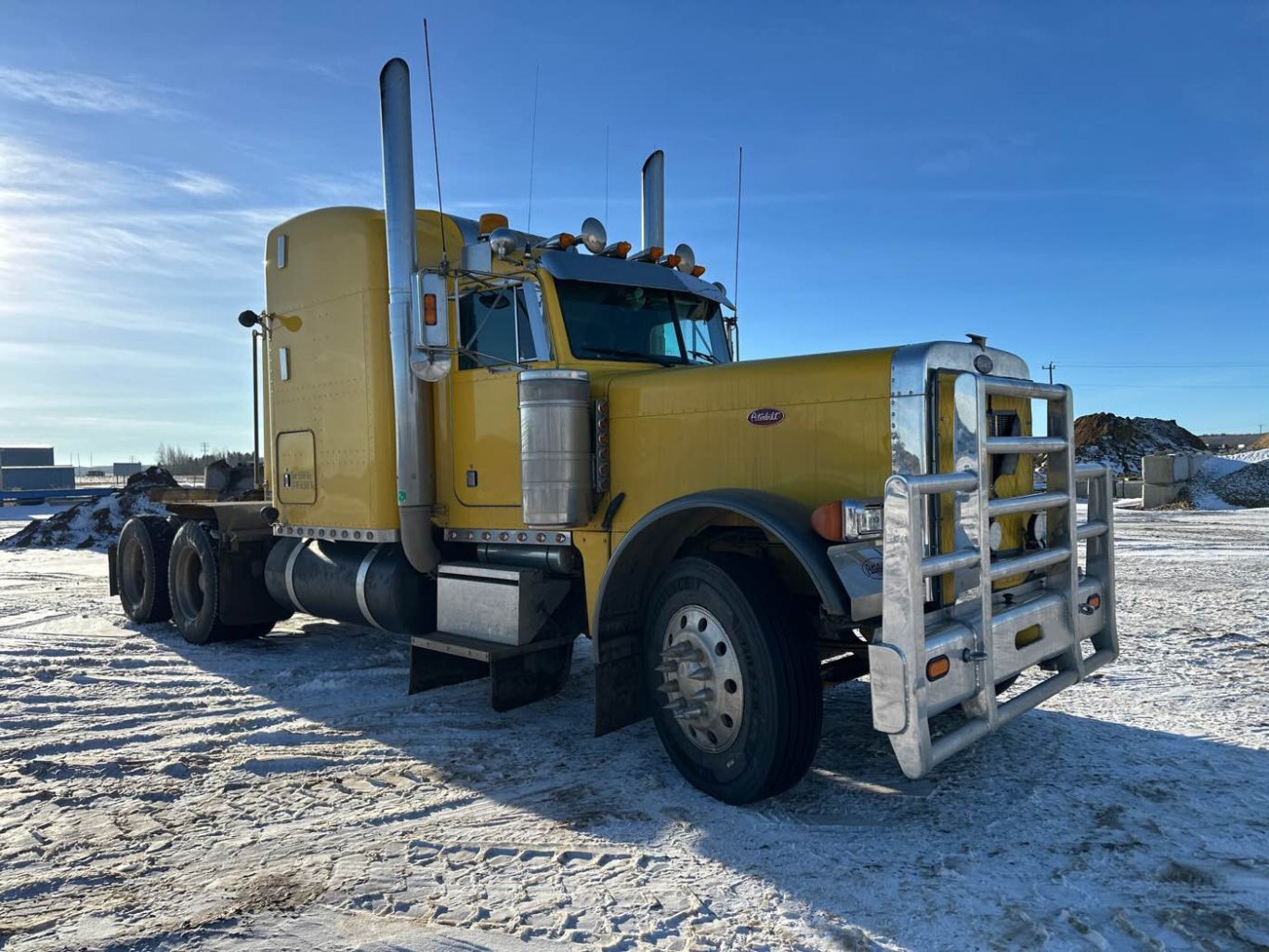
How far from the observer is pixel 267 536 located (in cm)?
815

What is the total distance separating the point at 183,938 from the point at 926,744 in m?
2.67

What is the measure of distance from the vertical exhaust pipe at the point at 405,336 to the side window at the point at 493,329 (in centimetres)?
36

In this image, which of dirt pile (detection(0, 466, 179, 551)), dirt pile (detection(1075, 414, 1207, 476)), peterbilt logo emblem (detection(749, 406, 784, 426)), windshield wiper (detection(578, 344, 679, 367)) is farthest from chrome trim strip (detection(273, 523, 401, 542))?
dirt pile (detection(1075, 414, 1207, 476))

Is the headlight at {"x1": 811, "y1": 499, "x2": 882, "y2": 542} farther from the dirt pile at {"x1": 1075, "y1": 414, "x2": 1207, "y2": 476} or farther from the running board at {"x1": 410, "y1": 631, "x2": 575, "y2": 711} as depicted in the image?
the dirt pile at {"x1": 1075, "y1": 414, "x2": 1207, "y2": 476}

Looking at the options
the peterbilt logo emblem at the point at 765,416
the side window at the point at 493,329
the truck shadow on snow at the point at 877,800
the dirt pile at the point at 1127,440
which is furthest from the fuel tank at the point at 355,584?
the dirt pile at the point at 1127,440

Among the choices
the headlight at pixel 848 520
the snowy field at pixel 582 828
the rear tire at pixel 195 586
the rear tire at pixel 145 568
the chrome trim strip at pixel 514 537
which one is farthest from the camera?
the rear tire at pixel 145 568

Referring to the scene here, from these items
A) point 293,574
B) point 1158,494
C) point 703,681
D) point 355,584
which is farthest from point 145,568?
point 1158,494

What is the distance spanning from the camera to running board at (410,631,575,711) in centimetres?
542

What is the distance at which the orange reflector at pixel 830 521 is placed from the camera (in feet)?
12.8

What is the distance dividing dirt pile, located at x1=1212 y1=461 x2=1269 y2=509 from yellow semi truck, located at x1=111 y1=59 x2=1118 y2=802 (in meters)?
22.4

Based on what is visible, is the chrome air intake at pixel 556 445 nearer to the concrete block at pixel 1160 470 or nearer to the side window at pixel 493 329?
the side window at pixel 493 329

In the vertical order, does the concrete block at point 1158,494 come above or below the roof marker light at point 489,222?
below

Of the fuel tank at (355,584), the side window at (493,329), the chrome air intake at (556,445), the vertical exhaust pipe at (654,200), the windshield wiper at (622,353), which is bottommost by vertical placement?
the fuel tank at (355,584)

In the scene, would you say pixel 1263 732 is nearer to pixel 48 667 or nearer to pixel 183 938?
pixel 183 938
